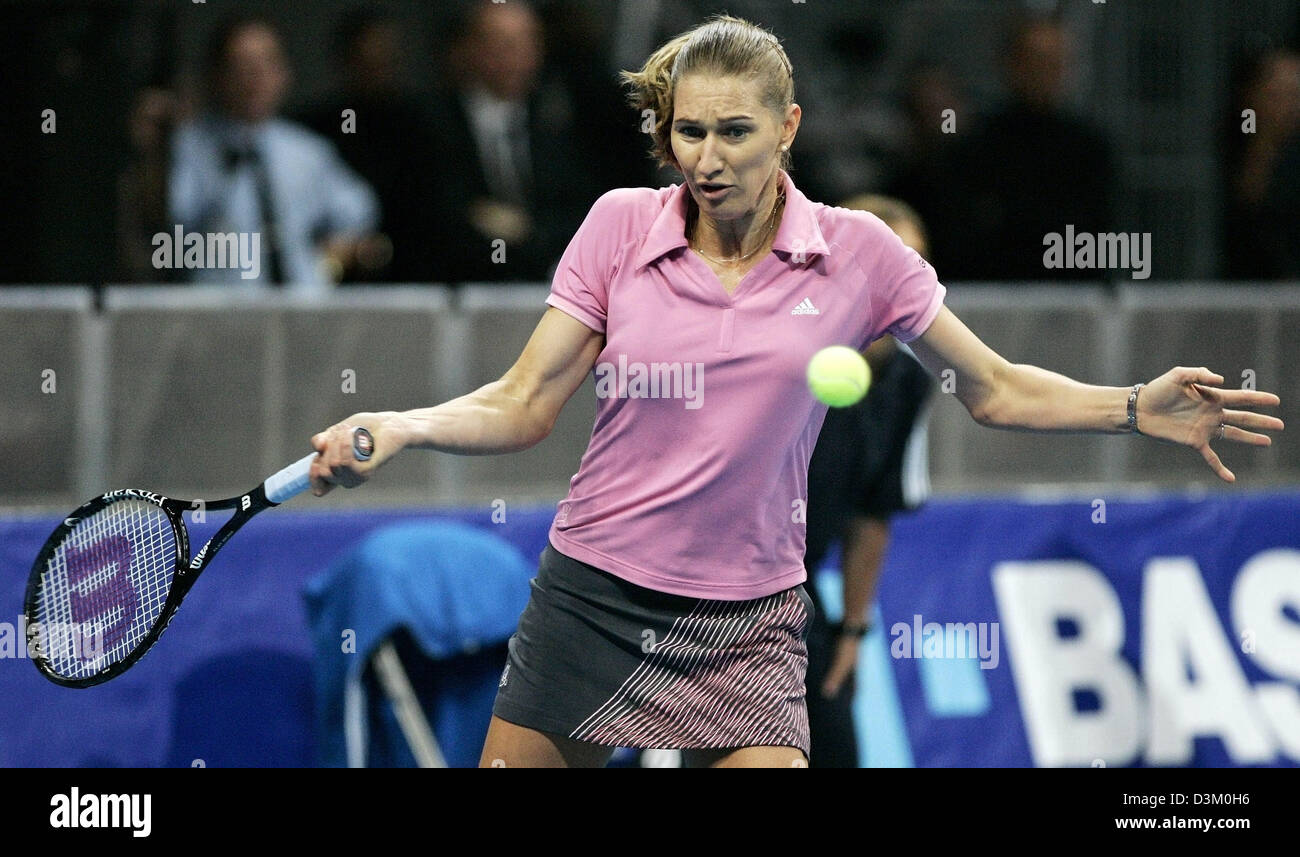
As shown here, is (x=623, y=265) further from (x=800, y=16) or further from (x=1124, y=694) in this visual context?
(x=800, y=16)

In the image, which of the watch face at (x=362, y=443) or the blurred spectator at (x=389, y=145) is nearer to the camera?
the watch face at (x=362, y=443)

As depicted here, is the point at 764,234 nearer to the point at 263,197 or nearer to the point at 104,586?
the point at 104,586

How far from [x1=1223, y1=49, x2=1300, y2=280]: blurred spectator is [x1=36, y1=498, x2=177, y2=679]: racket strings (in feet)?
20.2

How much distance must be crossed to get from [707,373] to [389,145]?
441 centimetres

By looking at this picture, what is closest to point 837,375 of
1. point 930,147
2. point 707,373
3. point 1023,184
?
point 707,373

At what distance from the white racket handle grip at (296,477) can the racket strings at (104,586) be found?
0.47 meters

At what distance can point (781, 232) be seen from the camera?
12.4ft

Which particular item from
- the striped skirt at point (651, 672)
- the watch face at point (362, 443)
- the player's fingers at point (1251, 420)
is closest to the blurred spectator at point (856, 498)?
the striped skirt at point (651, 672)

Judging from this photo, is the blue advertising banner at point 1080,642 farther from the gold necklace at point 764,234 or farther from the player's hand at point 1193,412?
the gold necklace at point 764,234

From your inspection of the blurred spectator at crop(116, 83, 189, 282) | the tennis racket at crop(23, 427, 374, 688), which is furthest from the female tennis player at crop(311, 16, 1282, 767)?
the blurred spectator at crop(116, 83, 189, 282)

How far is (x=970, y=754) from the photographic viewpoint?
21.2 ft

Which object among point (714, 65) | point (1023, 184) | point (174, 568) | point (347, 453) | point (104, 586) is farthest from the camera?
point (1023, 184)

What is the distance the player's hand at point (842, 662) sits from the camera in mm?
5434
